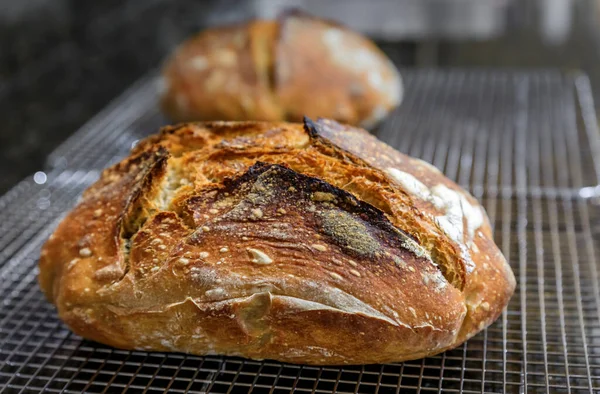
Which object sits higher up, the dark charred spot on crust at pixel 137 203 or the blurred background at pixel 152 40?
the dark charred spot on crust at pixel 137 203

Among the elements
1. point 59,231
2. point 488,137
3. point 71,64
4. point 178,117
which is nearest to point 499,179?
point 488,137

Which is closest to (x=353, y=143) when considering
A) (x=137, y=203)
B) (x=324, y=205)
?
(x=324, y=205)

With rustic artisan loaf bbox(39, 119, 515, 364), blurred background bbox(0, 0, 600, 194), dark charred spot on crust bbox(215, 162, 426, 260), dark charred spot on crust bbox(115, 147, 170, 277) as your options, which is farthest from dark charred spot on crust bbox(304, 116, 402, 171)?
blurred background bbox(0, 0, 600, 194)

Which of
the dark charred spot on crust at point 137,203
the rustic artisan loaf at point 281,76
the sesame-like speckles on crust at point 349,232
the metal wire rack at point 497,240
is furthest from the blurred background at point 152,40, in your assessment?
the sesame-like speckles on crust at point 349,232

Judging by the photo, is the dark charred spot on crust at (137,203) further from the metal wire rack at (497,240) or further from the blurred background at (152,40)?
the blurred background at (152,40)

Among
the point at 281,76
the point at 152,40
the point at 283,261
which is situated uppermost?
the point at 283,261

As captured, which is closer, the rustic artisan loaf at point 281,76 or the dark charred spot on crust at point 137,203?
the dark charred spot on crust at point 137,203

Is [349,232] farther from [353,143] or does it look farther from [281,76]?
[281,76]

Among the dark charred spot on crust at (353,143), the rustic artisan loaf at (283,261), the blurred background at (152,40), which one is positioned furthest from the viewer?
the blurred background at (152,40)
